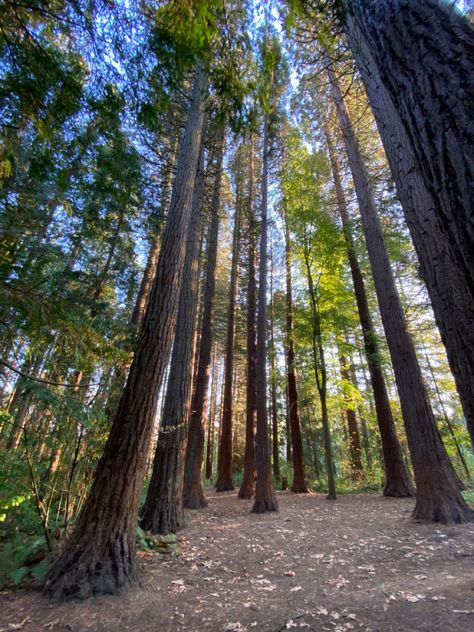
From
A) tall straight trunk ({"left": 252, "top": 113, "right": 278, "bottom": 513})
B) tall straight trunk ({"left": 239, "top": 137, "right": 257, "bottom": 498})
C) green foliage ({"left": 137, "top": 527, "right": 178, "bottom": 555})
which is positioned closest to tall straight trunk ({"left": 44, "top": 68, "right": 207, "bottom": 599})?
green foliage ({"left": 137, "top": 527, "right": 178, "bottom": 555})

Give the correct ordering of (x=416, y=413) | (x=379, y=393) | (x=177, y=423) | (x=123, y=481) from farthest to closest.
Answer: (x=379, y=393) → (x=177, y=423) → (x=416, y=413) → (x=123, y=481)

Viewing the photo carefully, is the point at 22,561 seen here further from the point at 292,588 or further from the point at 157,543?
the point at 292,588

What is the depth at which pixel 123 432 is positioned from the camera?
315cm

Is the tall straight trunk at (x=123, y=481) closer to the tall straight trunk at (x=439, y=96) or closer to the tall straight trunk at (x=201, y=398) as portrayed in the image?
the tall straight trunk at (x=439, y=96)

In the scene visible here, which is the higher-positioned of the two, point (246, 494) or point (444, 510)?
point (444, 510)

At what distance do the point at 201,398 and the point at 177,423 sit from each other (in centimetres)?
288

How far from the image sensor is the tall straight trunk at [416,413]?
455 centimetres

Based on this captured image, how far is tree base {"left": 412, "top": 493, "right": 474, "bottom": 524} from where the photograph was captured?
4355 mm

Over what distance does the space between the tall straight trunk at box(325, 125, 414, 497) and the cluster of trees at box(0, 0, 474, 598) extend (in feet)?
0.19

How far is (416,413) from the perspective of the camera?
5.08m

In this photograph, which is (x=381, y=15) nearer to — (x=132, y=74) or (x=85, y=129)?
(x=132, y=74)

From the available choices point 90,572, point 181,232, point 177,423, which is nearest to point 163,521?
point 177,423

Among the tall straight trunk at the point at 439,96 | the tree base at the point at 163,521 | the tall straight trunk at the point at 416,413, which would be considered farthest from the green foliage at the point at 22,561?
the tall straight trunk at the point at 416,413

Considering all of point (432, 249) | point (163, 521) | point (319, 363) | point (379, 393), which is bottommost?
point (163, 521)
